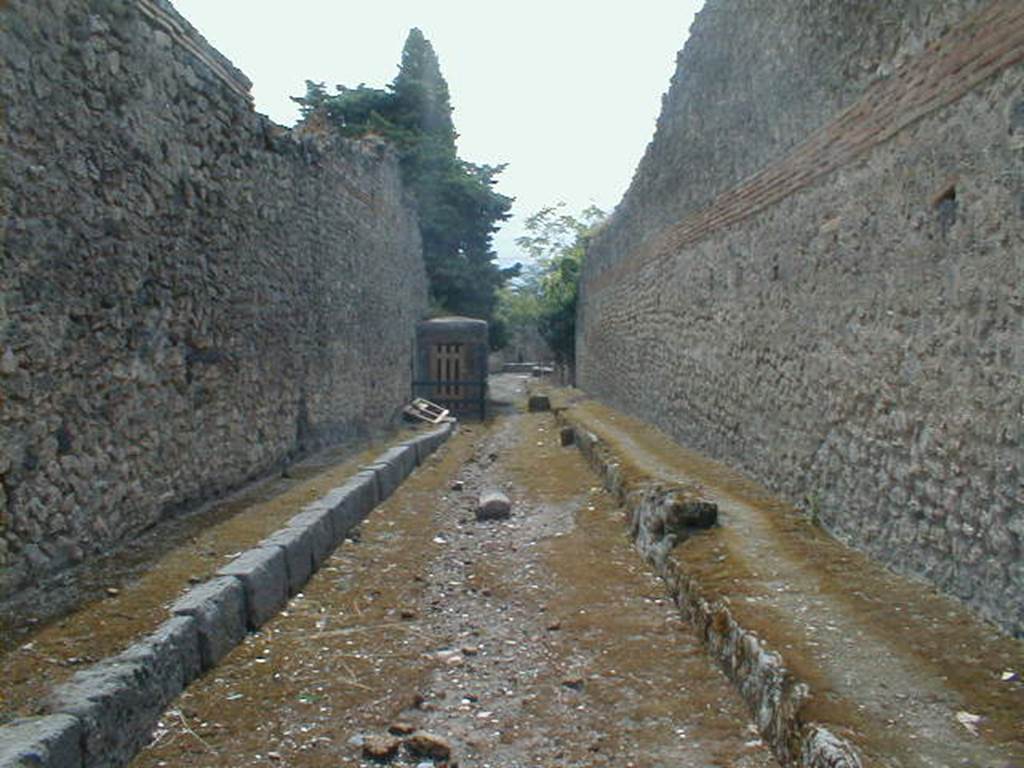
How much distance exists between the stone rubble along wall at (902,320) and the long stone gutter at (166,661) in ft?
9.49

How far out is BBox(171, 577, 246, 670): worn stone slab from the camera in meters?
3.72

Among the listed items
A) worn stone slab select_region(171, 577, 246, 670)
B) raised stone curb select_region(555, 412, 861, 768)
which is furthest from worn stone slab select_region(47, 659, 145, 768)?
raised stone curb select_region(555, 412, 861, 768)

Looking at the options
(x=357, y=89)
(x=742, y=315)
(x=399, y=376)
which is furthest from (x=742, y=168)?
(x=357, y=89)

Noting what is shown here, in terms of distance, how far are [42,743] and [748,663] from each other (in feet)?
7.42

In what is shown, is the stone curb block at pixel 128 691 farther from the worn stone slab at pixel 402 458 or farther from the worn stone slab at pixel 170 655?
the worn stone slab at pixel 402 458

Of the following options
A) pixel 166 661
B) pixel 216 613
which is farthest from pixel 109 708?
pixel 216 613

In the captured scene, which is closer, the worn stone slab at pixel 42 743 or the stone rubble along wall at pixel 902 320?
→ the worn stone slab at pixel 42 743

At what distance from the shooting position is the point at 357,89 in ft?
87.4

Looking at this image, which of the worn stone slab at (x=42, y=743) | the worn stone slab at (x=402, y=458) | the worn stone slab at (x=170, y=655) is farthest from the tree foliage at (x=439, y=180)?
the worn stone slab at (x=42, y=743)

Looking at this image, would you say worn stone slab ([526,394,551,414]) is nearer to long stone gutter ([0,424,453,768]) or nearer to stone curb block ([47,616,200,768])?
long stone gutter ([0,424,453,768])

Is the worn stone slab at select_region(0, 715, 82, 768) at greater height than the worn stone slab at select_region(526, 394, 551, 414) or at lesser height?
greater

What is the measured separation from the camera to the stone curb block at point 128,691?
2727mm

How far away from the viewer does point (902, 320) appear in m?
4.20

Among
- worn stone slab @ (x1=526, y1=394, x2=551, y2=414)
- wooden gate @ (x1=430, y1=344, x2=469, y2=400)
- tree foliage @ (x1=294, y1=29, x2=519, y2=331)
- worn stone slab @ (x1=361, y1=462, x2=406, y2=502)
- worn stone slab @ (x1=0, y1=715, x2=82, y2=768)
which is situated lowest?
worn stone slab @ (x1=526, y1=394, x2=551, y2=414)
